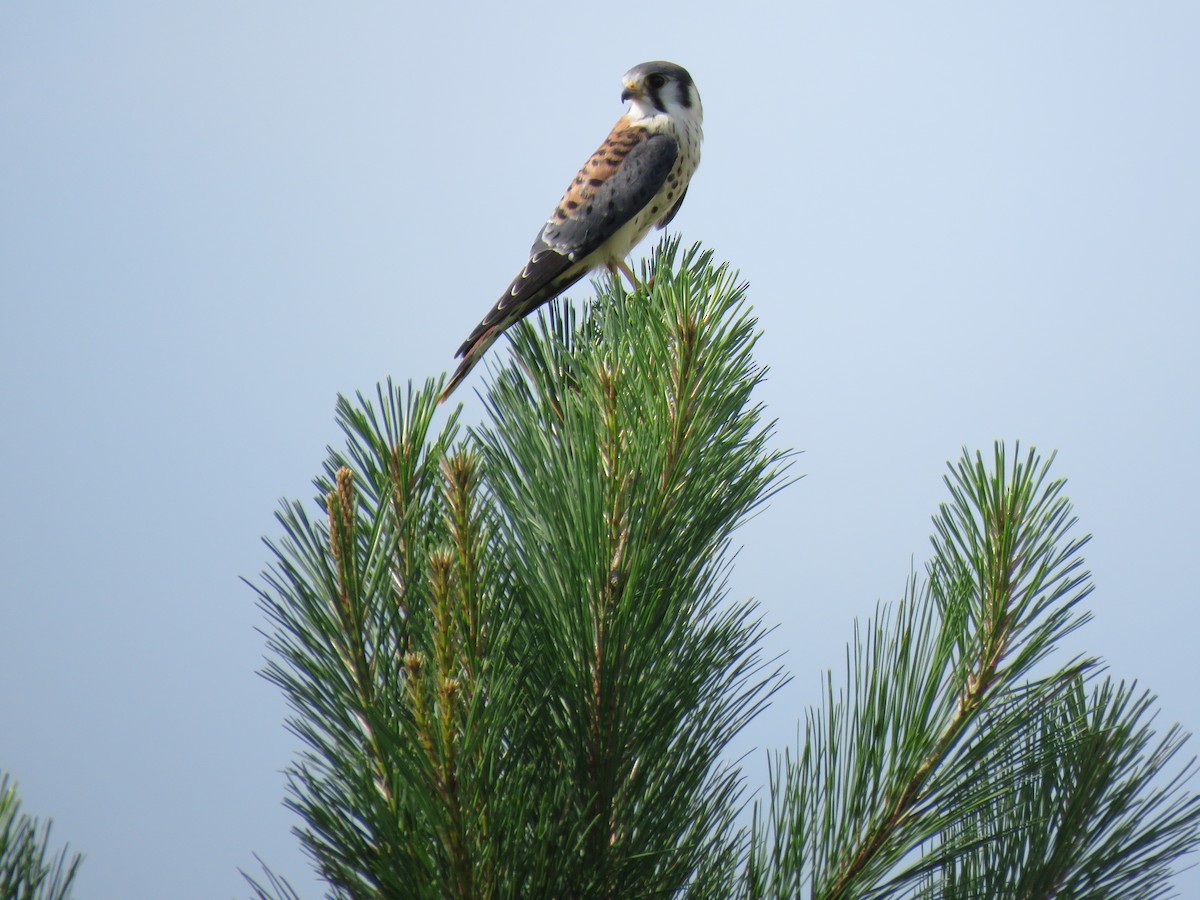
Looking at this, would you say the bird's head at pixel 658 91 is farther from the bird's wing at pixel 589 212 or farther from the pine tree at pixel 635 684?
the pine tree at pixel 635 684

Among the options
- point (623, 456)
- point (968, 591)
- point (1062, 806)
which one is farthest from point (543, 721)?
point (1062, 806)

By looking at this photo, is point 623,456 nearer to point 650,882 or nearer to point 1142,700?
point 650,882

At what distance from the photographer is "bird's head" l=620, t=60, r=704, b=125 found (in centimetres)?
384

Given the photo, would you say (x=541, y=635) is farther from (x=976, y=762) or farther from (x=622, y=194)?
(x=622, y=194)

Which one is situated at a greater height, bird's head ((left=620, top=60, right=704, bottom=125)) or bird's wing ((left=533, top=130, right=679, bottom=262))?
bird's head ((left=620, top=60, right=704, bottom=125))

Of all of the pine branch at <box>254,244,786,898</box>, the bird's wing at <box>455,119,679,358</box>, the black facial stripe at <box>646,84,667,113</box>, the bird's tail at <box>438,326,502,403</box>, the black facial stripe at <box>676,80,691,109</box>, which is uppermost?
the black facial stripe at <box>676,80,691,109</box>

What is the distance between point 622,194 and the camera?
338 cm

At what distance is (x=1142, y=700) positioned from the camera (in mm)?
1220

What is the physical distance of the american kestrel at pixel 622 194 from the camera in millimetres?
3168

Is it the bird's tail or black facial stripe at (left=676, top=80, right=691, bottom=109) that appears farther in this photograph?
black facial stripe at (left=676, top=80, right=691, bottom=109)

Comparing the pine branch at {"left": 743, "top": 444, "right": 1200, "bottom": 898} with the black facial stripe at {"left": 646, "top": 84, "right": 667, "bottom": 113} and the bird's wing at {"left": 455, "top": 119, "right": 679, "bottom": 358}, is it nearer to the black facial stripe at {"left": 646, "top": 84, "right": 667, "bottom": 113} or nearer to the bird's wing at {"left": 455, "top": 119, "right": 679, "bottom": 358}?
the bird's wing at {"left": 455, "top": 119, "right": 679, "bottom": 358}

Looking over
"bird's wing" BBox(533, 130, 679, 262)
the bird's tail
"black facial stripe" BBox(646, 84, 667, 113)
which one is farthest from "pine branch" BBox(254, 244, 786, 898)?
"black facial stripe" BBox(646, 84, 667, 113)

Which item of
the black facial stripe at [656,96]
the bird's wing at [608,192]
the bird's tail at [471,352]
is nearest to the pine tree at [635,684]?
the bird's tail at [471,352]

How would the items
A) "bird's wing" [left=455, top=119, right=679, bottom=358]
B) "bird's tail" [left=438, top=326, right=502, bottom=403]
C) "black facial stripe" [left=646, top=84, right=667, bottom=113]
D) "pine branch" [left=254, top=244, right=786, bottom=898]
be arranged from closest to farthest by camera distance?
"pine branch" [left=254, top=244, right=786, bottom=898]
"bird's tail" [left=438, top=326, right=502, bottom=403]
"bird's wing" [left=455, top=119, right=679, bottom=358]
"black facial stripe" [left=646, top=84, right=667, bottom=113]
